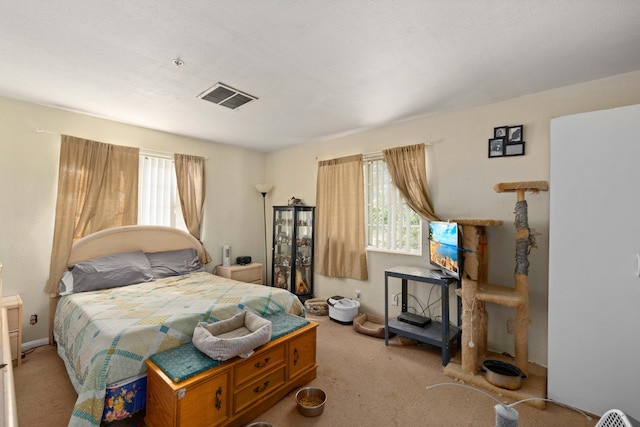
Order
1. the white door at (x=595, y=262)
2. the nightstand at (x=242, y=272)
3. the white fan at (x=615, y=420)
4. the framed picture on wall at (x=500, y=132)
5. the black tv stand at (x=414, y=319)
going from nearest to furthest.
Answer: the white fan at (x=615, y=420) < the white door at (x=595, y=262) < the framed picture on wall at (x=500, y=132) < the black tv stand at (x=414, y=319) < the nightstand at (x=242, y=272)

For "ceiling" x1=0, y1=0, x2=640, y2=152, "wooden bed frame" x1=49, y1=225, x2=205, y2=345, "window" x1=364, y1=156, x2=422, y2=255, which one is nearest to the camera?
"ceiling" x1=0, y1=0, x2=640, y2=152

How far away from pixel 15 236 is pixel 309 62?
3.42 meters

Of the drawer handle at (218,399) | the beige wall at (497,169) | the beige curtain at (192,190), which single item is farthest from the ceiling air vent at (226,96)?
the drawer handle at (218,399)

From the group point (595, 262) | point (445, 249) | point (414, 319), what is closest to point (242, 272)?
point (414, 319)

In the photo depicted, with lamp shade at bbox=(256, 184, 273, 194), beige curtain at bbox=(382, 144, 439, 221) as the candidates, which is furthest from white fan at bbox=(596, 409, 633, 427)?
lamp shade at bbox=(256, 184, 273, 194)

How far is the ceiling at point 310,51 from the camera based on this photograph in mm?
1580

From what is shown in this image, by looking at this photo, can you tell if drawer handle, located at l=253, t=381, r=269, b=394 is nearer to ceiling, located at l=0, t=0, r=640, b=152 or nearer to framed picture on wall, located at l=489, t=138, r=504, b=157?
ceiling, located at l=0, t=0, r=640, b=152

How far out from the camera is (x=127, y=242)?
3.43 meters

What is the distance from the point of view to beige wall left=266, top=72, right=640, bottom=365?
2.47 meters

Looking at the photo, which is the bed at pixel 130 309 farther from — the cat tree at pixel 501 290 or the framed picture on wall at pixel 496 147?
the framed picture on wall at pixel 496 147

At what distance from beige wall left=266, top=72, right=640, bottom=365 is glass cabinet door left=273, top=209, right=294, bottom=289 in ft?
4.30

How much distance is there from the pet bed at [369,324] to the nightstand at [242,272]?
1.80 m

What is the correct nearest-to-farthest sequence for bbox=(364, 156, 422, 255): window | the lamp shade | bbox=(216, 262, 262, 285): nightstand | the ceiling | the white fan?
1. the white fan
2. the ceiling
3. bbox=(364, 156, 422, 255): window
4. bbox=(216, 262, 262, 285): nightstand
5. the lamp shade

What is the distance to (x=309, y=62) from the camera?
6.94 ft
